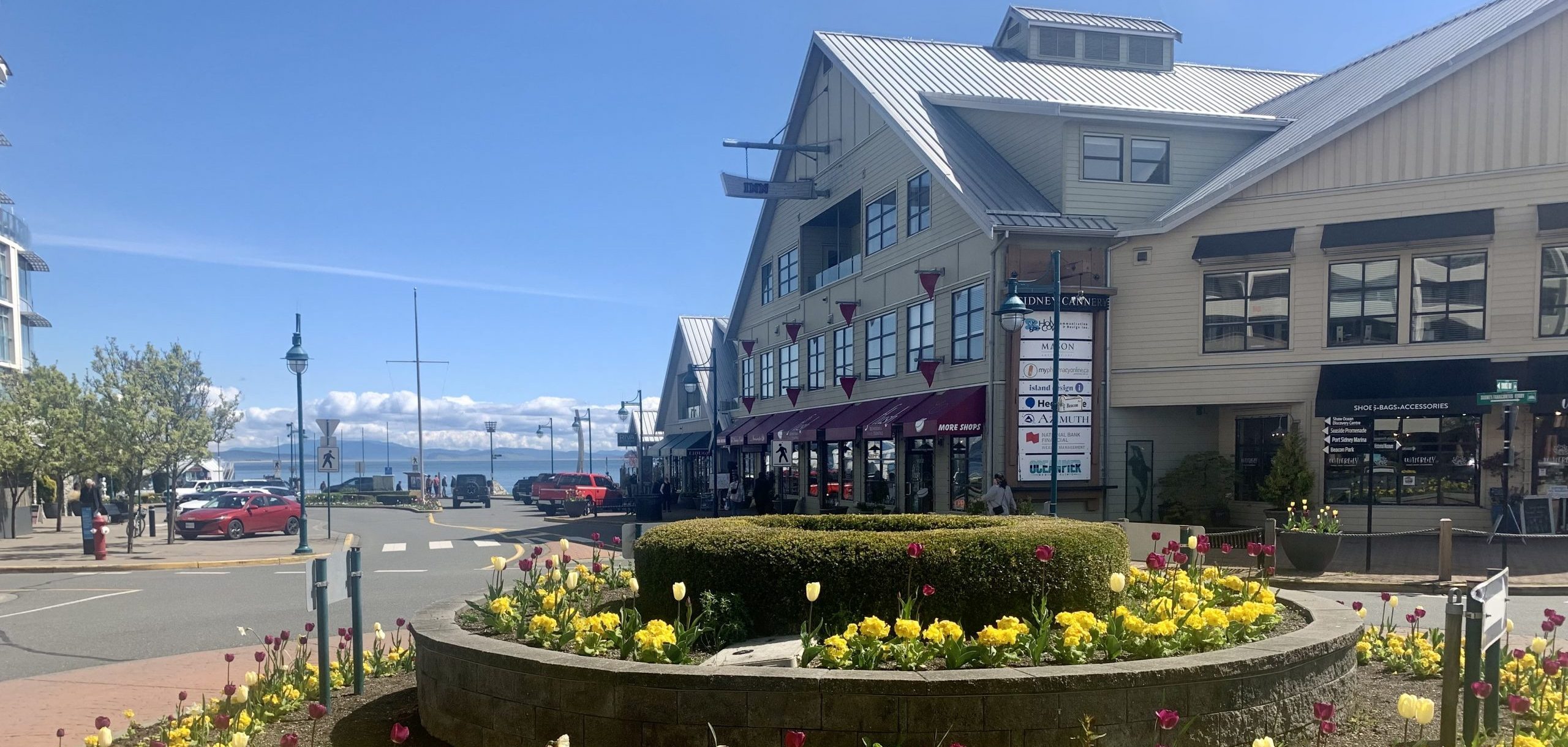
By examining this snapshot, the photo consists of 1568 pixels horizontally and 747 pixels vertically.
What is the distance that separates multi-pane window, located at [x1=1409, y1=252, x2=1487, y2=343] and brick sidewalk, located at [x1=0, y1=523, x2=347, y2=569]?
77.7 feet

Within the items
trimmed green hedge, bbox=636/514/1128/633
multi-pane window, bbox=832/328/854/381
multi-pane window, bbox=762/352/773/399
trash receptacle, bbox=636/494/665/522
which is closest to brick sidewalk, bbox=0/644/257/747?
trimmed green hedge, bbox=636/514/1128/633

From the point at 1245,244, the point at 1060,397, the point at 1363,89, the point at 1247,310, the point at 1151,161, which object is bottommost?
the point at 1060,397

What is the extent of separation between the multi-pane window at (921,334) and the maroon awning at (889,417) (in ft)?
2.82

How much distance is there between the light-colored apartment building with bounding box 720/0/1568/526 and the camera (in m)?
20.6

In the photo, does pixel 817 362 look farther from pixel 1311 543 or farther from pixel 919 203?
pixel 1311 543

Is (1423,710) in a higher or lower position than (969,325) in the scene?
lower

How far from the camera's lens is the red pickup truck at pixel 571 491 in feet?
147

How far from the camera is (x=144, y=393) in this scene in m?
25.5

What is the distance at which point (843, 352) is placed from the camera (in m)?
32.8

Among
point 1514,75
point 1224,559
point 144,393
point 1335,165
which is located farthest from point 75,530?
point 1514,75

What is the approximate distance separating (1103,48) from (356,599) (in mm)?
29755

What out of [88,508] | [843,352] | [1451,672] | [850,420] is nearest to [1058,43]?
[843,352]

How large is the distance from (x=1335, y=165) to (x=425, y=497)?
1887 inches

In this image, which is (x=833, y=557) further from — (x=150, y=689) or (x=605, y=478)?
(x=605, y=478)
